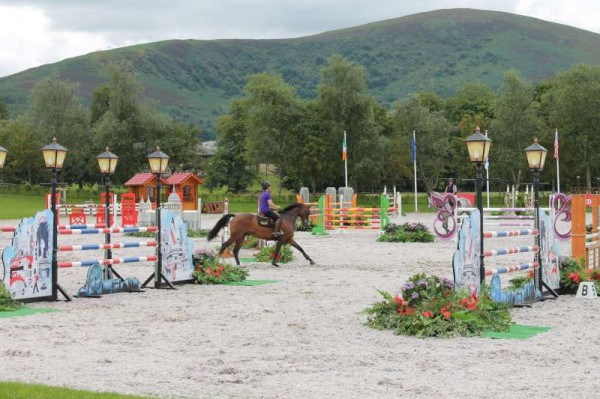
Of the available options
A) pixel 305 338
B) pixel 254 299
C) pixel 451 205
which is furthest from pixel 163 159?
pixel 451 205

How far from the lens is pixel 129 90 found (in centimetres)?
7862

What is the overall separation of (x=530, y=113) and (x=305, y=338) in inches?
2500

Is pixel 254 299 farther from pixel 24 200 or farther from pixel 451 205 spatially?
pixel 24 200

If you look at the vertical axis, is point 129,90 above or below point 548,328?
above

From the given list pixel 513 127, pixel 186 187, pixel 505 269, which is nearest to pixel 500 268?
pixel 505 269

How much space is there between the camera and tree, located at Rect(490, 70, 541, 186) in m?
68.9

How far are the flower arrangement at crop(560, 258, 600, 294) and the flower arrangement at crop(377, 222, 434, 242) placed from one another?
13.9 meters

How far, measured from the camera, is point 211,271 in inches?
693

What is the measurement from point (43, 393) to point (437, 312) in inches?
229

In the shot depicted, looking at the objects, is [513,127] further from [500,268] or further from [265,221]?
[500,268]

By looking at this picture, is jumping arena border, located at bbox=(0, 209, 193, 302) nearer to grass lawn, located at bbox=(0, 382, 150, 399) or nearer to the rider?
the rider

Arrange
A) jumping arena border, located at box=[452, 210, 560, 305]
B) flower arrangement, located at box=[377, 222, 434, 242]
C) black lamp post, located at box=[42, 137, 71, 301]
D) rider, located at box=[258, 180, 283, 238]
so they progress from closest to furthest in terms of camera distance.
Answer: jumping arena border, located at box=[452, 210, 560, 305] → black lamp post, located at box=[42, 137, 71, 301] → rider, located at box=[258, 180, 283, 238] → flower arrangement, located at box=[377, 222, 434, 242]

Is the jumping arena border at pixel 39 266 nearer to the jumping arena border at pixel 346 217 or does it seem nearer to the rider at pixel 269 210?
the rider at pixel 269 210

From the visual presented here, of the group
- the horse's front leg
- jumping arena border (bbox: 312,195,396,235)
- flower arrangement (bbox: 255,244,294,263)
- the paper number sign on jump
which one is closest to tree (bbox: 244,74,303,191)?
jumping arena border (bbox: 312,195,396,235)
